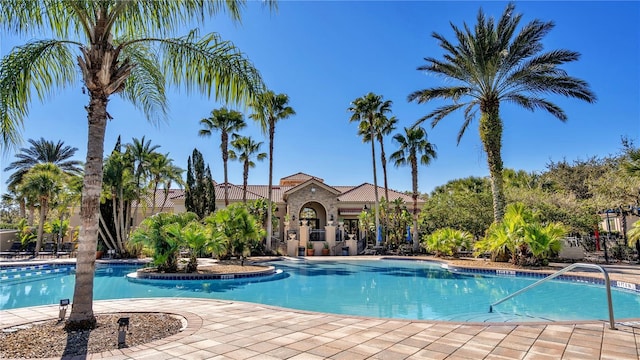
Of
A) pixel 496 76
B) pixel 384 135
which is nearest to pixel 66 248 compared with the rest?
pixel 384 135

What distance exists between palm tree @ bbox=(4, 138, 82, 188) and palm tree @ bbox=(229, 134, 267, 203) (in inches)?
711

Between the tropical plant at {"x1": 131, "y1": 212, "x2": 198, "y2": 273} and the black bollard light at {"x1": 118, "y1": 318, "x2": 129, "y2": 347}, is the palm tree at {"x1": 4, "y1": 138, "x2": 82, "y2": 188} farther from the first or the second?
the black bollard light at {"x1": 118, "y1": 318, "x2": 129, "y2": 347}

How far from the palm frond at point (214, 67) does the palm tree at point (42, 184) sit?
2546 centimetres

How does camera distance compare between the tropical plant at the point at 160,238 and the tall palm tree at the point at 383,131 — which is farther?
the tall palm tree at the point at 383,131

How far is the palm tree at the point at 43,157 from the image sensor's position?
3675cm

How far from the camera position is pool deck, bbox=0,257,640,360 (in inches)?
192

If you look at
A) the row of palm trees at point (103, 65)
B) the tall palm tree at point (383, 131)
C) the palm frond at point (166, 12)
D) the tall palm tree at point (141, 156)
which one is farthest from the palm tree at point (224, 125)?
the palm frond at point (166, 12)

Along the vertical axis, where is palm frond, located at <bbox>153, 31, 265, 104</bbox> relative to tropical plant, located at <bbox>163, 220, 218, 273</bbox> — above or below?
above

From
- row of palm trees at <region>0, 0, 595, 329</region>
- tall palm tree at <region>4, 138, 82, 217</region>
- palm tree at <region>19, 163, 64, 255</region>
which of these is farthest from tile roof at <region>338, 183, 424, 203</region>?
row of palm trees at <region>0, 0, 595, 329</region>

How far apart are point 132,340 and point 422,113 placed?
2000 cm

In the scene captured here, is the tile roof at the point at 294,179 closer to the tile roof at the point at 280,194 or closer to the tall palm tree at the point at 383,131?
the tile roof at the point at 280,194

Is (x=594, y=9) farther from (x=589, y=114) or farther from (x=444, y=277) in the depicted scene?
(x=444, y=277)

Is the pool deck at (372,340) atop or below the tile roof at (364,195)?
below

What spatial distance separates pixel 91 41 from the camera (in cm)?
673
